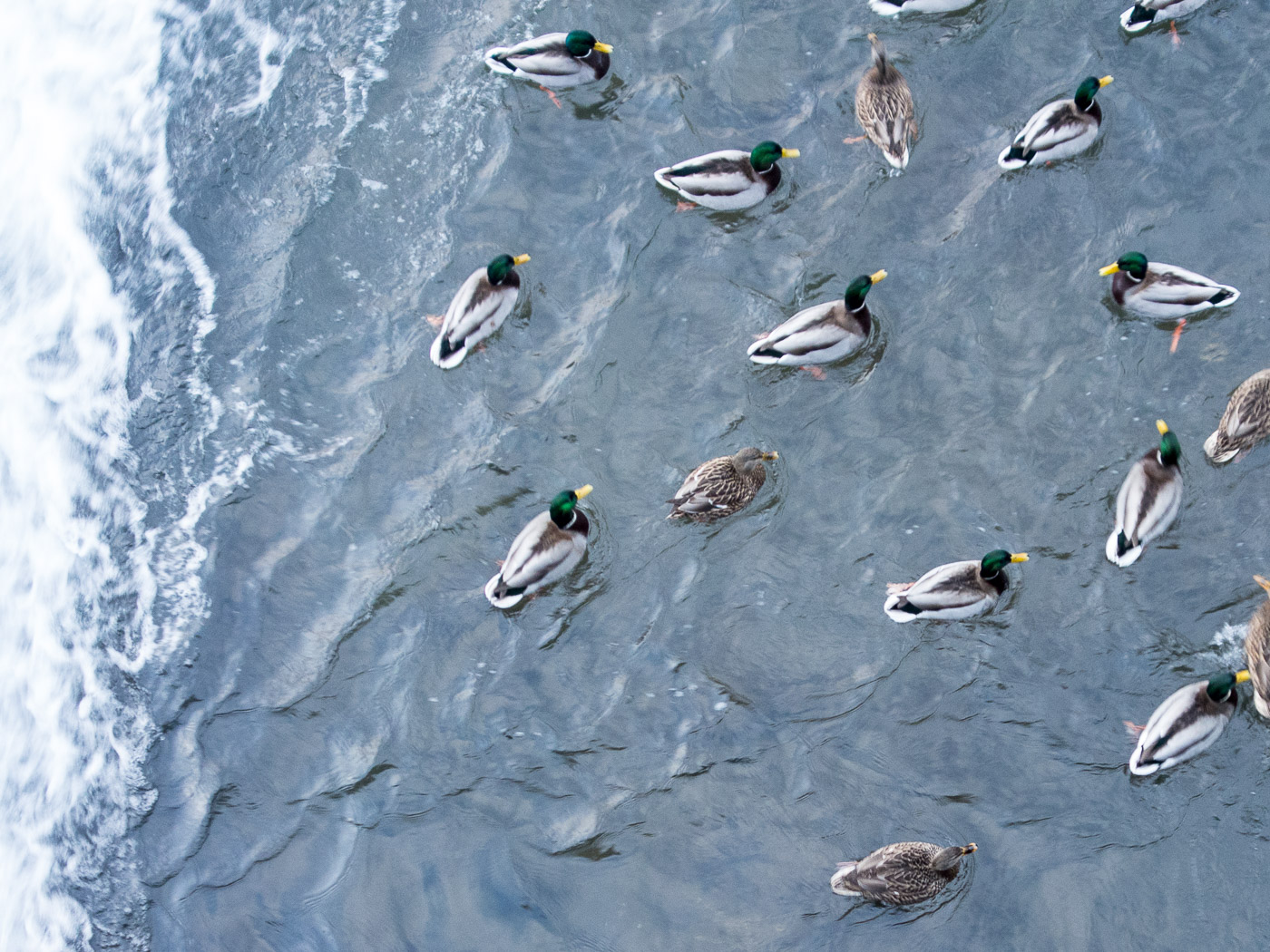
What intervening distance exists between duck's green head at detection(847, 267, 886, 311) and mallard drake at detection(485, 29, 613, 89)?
2.61 meters

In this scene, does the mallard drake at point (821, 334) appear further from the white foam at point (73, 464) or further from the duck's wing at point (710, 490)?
the white foam at point (73, 464)

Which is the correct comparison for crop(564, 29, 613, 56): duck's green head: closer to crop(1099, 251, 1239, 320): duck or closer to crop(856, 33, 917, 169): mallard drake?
crop(856, 33, 917, 169): mallard drake

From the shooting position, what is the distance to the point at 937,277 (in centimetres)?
673

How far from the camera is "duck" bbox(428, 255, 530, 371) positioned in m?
6.59

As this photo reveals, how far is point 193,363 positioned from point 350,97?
233 cm

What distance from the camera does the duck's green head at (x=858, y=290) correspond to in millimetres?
6324

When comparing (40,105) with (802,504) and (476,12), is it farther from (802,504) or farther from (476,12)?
(802,504)

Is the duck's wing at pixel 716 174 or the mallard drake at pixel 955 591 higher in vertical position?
the duck's wing at pixel 716 174

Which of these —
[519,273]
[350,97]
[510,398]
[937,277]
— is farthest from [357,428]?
[937,277]

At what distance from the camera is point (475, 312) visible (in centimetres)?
660

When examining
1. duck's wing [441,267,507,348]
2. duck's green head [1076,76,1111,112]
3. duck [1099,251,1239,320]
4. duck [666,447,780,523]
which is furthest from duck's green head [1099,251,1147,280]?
duck's wing [441,267,507,348]

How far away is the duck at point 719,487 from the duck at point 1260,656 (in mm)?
2924

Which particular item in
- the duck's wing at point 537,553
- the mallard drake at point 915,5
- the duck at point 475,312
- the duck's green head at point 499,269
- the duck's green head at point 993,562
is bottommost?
the duck's wing at point 537,553

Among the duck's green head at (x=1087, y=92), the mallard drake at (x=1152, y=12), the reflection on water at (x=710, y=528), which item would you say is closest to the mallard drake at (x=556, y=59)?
the reflection on water at (x=710, y=528)
